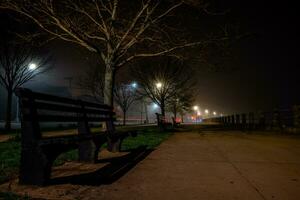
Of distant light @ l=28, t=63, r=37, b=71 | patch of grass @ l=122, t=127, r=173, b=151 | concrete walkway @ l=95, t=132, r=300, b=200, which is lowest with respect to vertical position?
concrete walkway @ l=95, t=132, r=300, b=200

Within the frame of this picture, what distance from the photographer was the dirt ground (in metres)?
3.82

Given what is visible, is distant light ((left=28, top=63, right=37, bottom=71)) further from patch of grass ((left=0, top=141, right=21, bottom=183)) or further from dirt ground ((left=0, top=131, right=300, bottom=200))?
dirt ground ((left=0, top=131, right=300, bottom=200))

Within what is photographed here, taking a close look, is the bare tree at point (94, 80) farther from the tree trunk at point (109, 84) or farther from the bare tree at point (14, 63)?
the tree trunk at point (109, 84)

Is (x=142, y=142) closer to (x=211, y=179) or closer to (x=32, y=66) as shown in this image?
(x=211, y=179)

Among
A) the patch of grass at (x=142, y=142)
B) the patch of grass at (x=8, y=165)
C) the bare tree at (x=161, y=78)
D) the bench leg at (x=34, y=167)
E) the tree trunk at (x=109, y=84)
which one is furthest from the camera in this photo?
the bare tree at (x=161, y=78)

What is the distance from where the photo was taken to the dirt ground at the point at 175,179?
3.82 meters

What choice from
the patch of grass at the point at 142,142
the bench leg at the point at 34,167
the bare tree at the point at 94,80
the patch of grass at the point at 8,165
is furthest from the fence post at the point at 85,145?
the bare tree at the point at 94,80

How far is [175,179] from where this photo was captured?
15.3 feet

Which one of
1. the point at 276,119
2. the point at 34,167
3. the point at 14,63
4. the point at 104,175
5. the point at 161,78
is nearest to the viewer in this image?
the point at 34,167

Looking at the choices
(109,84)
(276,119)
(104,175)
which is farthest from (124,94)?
(104,175)

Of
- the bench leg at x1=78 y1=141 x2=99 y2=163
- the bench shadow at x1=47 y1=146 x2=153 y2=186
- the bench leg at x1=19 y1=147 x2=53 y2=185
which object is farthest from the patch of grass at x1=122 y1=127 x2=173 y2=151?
the bench leg at x1=19 y1=147 x2=53 y2=185

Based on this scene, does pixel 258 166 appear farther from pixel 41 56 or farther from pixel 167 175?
pixel 41 56

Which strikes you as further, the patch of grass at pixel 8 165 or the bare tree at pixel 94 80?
the bare tree at pixel 94 80

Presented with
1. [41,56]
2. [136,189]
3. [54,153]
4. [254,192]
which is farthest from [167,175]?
[41,56]
